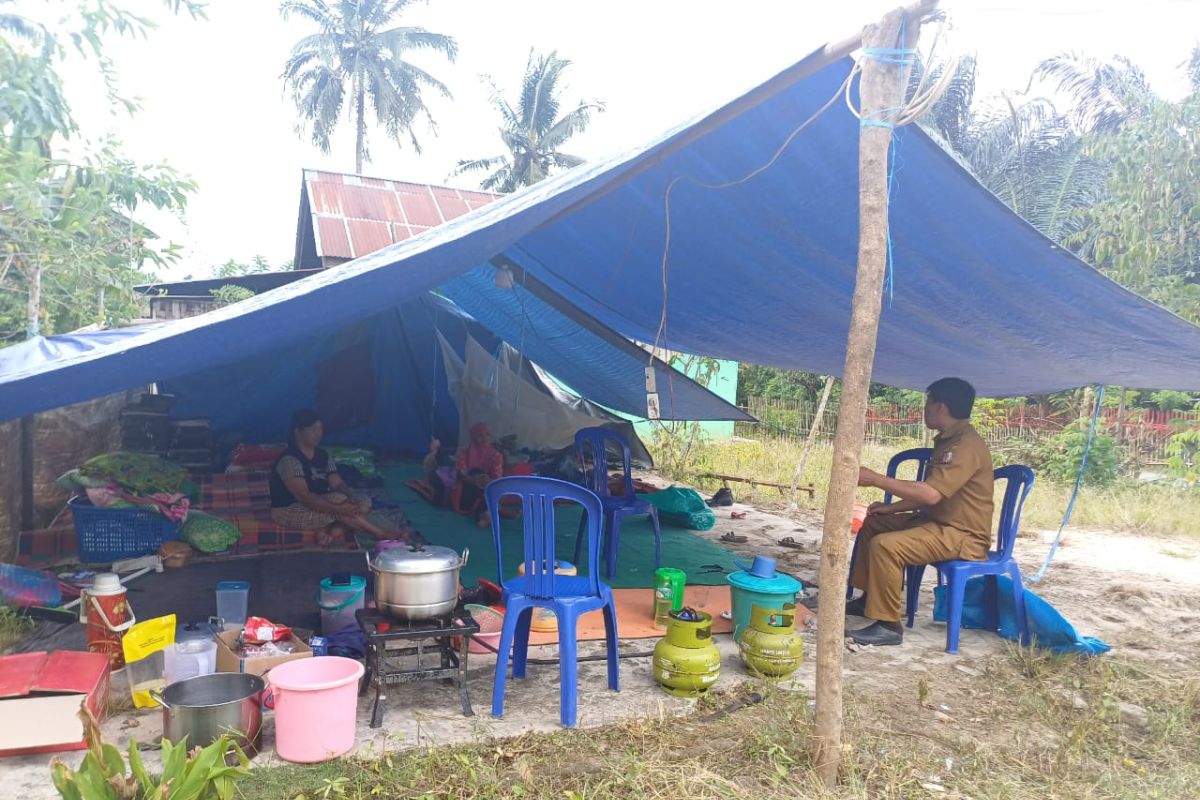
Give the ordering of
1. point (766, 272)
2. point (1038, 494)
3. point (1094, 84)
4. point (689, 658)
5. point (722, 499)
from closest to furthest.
A: point (689, 658) < point (766, 272) < point (722, 499) < point (1038, 494) < point (1094, 84)

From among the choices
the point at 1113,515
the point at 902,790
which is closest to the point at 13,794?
the point at 902,790

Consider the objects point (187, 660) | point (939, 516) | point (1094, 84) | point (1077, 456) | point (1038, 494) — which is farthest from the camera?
point (1094, 84)

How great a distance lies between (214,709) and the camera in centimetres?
213

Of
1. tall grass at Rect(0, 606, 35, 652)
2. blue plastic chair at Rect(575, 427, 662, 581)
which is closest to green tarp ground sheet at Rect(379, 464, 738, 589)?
blue plastic chair at Rect(575, 427, 662, 581)

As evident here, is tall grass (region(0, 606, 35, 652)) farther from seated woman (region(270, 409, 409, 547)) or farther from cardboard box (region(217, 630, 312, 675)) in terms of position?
seated woman (region(270, 409, 409, 547))

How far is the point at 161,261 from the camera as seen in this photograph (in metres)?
6.64

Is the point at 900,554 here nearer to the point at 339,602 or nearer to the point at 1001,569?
the point at 1001,569

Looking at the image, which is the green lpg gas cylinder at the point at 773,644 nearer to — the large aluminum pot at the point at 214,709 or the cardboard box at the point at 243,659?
the cardboard box at the point at 243,659

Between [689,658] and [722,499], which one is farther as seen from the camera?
[722,499]

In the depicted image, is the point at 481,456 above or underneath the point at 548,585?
above

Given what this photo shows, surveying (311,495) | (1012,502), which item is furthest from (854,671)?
(311,495)

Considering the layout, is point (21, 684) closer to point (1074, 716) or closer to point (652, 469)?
point (1074, 716)

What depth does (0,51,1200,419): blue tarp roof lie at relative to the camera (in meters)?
2.49

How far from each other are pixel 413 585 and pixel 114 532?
2640mm
